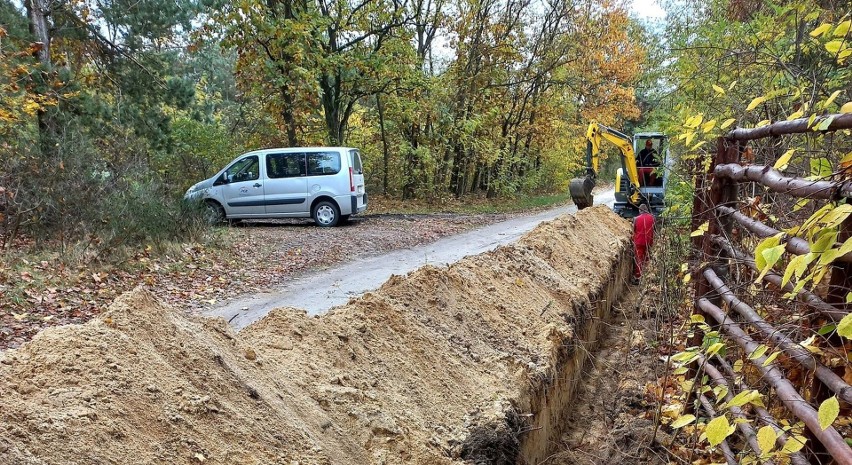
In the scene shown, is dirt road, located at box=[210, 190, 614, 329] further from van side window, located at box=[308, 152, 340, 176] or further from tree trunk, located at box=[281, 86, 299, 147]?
tree trunk, located at box=[281, 86, 299, 147]

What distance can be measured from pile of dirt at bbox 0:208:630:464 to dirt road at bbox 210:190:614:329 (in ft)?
3.93

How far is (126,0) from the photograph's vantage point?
40.5ft

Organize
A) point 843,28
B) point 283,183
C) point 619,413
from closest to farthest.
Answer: point 843,28 → point 619,413 → point 283,183

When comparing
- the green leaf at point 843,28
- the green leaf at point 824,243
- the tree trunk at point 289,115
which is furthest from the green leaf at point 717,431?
the tree trunk at point 289,115

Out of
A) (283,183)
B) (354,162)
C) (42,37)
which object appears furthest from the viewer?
(354,162)

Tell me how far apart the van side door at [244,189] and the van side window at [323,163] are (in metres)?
1.30

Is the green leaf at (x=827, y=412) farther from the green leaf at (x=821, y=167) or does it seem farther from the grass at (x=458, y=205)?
the grass at (x=458, y=205)

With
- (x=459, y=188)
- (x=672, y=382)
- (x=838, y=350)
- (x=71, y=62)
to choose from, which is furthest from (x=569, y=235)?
(x=459, y=188)

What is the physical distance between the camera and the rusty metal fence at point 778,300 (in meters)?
1.80

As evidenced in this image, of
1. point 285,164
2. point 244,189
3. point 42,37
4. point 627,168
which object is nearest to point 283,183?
point 285,164

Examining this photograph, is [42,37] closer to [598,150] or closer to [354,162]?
[354,162]

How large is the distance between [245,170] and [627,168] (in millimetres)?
9710

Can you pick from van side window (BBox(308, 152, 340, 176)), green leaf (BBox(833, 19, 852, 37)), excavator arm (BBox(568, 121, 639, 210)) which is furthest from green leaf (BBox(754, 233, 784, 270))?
van side window (BBox(308, 152, 340, 176))

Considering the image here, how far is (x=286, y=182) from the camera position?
42.2ft
